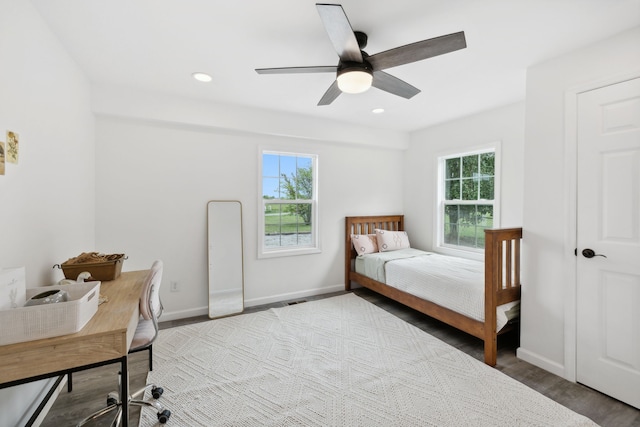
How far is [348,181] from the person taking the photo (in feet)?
13.9

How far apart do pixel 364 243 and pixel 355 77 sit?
265 centimetres

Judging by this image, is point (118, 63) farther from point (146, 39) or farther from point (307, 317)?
point (307, 317)

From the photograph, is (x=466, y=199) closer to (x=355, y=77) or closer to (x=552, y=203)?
(x=552, y=203)

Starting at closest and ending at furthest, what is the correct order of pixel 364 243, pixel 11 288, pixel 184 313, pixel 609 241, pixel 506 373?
pixel 11 288, pixel 609 241, pixel 506 373, pixel 184 313, pixel 364 243

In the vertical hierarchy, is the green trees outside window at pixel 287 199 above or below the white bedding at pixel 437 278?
above

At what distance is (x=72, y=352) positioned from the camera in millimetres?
1094

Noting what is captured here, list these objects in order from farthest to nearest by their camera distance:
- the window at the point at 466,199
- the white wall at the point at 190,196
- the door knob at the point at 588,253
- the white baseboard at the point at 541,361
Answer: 1. the window at the point at 466,199
2. the white wall at the point at 190,196
3. the white baseboard at the point at 541,361
4. the door knob at the point at 588,253

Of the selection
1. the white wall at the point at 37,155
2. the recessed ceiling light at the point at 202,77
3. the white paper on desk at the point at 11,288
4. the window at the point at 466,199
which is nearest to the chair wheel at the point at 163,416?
the white wall at the point at 37,155

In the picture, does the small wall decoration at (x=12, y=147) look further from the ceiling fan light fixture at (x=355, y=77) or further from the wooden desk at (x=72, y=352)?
the ceiling fan light fixture at (x=355, y=77)

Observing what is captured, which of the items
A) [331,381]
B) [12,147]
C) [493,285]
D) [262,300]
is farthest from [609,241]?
[12,147]

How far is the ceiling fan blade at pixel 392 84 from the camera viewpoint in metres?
1.98

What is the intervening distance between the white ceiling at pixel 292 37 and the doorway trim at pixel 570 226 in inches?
18.6

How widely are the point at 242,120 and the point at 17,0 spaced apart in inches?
76.4

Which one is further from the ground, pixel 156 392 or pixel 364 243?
pixel 364 243
